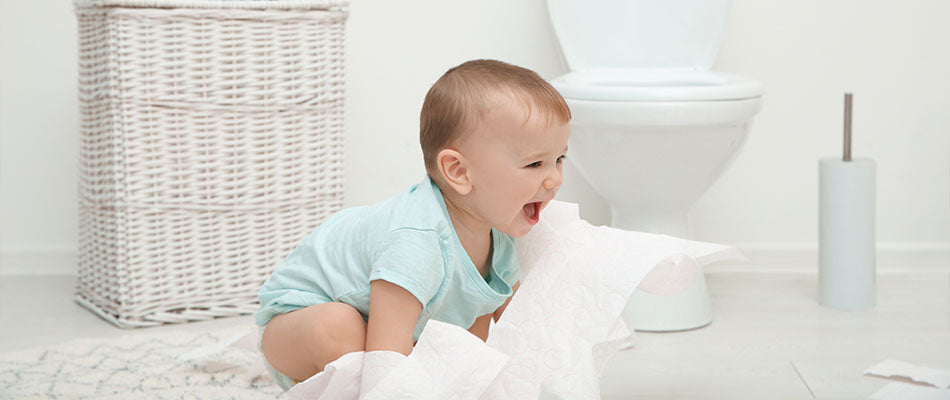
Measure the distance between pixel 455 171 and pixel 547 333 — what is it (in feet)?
0.68

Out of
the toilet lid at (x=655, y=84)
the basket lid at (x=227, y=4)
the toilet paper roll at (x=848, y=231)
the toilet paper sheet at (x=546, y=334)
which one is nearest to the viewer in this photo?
the toilet paper sheet at (x=546, y=334)

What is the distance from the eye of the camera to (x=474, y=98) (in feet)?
3.25

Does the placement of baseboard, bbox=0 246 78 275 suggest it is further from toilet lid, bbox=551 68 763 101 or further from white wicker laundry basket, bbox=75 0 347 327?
toilet lid, bbox=551 68 763 101

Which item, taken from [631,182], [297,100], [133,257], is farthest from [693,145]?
[133,257]

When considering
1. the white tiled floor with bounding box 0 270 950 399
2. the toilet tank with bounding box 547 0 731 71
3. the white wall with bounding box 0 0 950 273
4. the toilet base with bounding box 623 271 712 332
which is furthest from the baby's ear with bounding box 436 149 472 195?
the white wall with bounding box 0 0 950 273

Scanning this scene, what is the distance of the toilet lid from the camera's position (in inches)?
59.2

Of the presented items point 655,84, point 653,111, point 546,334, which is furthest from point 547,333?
point 655,84

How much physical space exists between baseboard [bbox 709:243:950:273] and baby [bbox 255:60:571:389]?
1.16 metres

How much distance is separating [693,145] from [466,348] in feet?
2.44

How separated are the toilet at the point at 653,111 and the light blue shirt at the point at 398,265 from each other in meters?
0.44

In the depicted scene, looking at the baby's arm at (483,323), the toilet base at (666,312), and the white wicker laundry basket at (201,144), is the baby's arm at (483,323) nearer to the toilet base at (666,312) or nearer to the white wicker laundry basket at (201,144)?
the toilet base at (666,312)

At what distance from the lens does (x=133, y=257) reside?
66.1 inches

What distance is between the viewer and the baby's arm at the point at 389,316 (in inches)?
38.4

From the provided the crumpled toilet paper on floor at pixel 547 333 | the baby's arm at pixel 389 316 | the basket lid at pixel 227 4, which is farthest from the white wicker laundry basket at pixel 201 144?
the baby's arm at pixel 389 316
